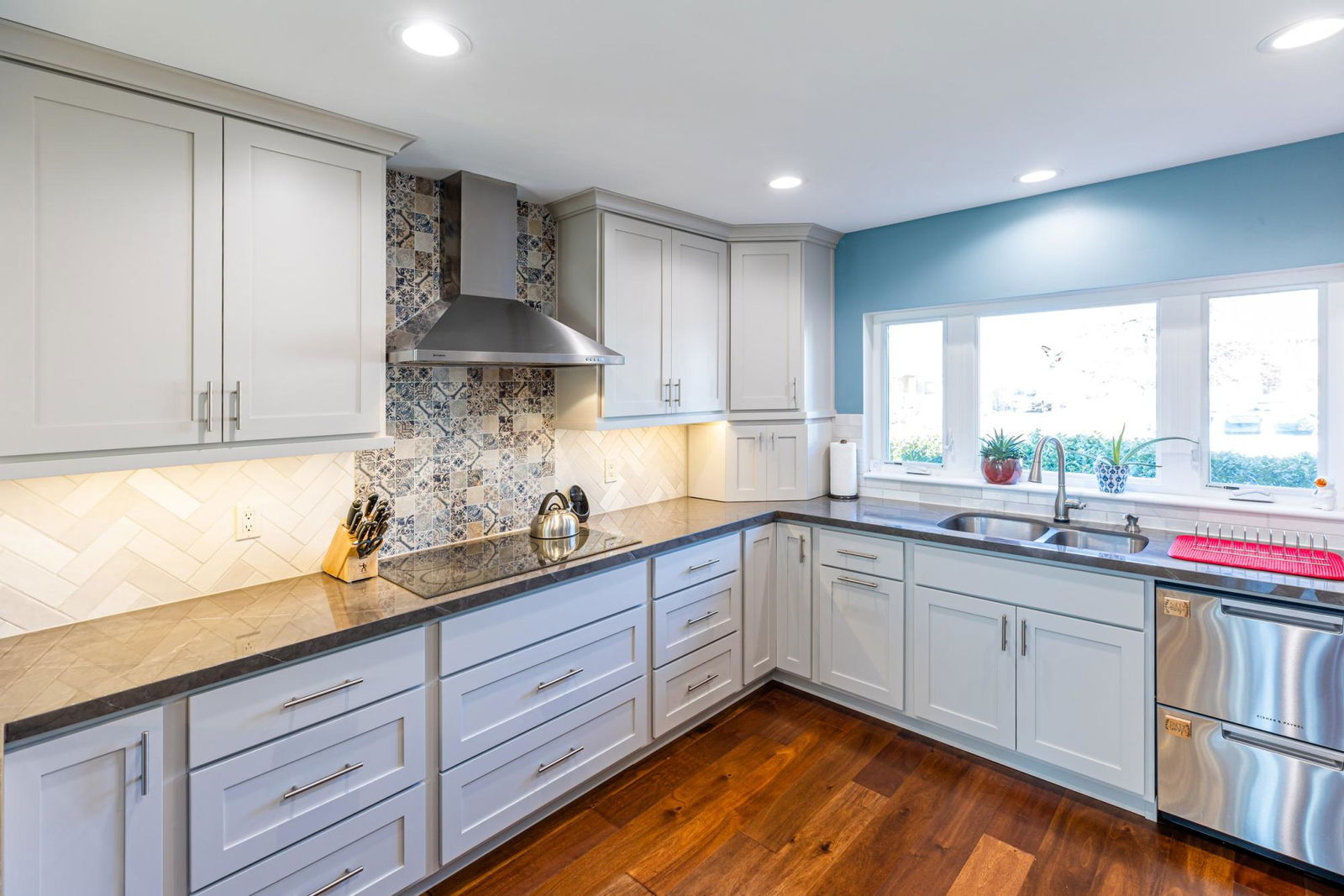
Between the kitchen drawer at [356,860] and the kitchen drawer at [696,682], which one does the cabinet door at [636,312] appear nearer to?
the kitchen drawer at [696,682]

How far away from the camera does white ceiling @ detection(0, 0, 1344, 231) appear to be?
1.45 m

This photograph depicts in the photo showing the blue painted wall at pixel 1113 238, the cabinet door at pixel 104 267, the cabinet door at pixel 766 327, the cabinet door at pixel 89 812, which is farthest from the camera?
the cabinet door at pixel 766 327

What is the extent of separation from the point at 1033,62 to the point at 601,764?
2577 mm

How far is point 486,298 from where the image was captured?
2.46 m

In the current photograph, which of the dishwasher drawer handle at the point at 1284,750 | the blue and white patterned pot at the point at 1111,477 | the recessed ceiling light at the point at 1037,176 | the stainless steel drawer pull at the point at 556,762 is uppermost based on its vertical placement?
the recessed ceiling light at the point at 1037,176

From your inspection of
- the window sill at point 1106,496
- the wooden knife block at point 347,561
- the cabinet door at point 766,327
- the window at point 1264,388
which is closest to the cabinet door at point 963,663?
the window sill at point 1106,496

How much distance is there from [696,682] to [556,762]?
755 mm

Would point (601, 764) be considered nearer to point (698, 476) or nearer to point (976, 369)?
point (698, 476)

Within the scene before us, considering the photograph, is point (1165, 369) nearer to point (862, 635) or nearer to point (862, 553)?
point (862, 553)

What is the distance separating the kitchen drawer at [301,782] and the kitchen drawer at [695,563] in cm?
101

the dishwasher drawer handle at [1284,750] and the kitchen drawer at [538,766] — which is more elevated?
the dishwasher drawer handle at [1284,750]

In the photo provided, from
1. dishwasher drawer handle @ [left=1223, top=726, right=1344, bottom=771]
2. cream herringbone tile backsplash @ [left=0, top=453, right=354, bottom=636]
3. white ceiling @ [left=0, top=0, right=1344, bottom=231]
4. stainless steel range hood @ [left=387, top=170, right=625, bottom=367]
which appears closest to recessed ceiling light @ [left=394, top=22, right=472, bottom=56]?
white ceiling @ [left=0, top=0, right=1344, bottom=231]

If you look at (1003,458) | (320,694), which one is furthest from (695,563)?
(1003,458)

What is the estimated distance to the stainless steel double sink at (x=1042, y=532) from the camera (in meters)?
2.59
